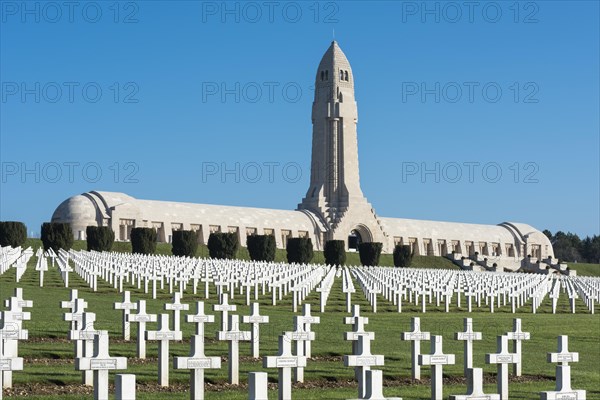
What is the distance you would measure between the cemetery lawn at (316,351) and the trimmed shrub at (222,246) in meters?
28.9

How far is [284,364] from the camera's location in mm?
8000

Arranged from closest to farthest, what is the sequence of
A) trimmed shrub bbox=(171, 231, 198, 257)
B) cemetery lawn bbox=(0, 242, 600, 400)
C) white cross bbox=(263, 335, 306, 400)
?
white cross bbox=(263, 335, 306, 400) < cemetery lawn bbox=(0, 242, 600, 400) < trimmed shrub bbox=(171, 231, 198, 257)

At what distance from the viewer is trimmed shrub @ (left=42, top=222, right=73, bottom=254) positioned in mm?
50438

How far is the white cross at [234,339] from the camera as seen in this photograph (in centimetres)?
1063

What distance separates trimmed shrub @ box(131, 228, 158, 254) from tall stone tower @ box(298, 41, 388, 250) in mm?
33908

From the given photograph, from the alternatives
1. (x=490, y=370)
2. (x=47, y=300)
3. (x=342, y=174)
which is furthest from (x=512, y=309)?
(x=342, y=174)

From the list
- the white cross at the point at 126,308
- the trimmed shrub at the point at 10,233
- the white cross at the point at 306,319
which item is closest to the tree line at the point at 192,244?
the trimmed shrub at the point at 10,233

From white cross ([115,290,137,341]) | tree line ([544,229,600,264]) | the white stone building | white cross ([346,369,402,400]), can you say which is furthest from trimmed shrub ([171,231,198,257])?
tree line ([544,229,600,264])

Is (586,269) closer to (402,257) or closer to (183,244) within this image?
(402,257)

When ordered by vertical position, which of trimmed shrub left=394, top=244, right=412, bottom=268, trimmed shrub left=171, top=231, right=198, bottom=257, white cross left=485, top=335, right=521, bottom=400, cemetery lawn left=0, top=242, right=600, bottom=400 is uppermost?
trimmed shrub left=171, top=231, right=198, bottom=257

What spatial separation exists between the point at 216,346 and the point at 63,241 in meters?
38.1

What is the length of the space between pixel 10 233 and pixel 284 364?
152ft

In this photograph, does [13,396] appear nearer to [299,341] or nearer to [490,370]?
[299,341]

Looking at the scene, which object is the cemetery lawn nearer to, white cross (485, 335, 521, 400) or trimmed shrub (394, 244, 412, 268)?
white cross (485, 335, 521, 400)
